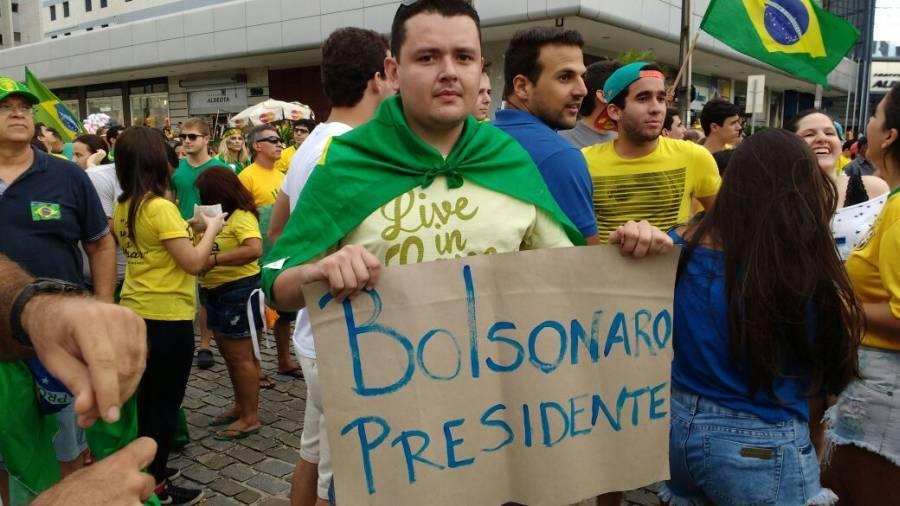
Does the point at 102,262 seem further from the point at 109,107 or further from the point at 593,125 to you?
the point at 109,107

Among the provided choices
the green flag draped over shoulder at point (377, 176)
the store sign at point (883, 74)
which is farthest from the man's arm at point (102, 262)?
the store sign at point (883, 74)

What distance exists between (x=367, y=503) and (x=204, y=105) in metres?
30.2

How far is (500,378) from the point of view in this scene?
183 cm

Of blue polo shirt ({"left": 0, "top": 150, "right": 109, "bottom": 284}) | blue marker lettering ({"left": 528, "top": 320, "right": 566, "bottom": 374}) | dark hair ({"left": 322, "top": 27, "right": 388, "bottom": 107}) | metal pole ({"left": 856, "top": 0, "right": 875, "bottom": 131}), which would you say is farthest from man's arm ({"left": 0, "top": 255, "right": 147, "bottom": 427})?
metal pole ({"left": 856, "top": 0, "right": 875, "bottom": 131})

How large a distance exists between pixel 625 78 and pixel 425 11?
2.09 metres

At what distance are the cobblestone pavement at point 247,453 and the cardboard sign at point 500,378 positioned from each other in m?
1.95

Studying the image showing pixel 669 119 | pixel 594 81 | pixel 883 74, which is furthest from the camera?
pixel 883 74

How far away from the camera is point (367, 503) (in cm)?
169

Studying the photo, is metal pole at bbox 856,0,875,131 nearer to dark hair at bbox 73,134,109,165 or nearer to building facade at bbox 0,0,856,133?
building facade at bbox 0,0,856,133

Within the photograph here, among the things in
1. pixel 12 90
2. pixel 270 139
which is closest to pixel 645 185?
pixel 12 90

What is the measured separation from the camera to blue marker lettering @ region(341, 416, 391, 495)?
5.53ft

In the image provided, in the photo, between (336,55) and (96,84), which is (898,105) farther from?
(96,84)

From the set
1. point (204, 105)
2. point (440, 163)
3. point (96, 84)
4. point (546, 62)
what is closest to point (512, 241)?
point (440, 163)

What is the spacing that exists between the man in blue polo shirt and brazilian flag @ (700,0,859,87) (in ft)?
13.0
